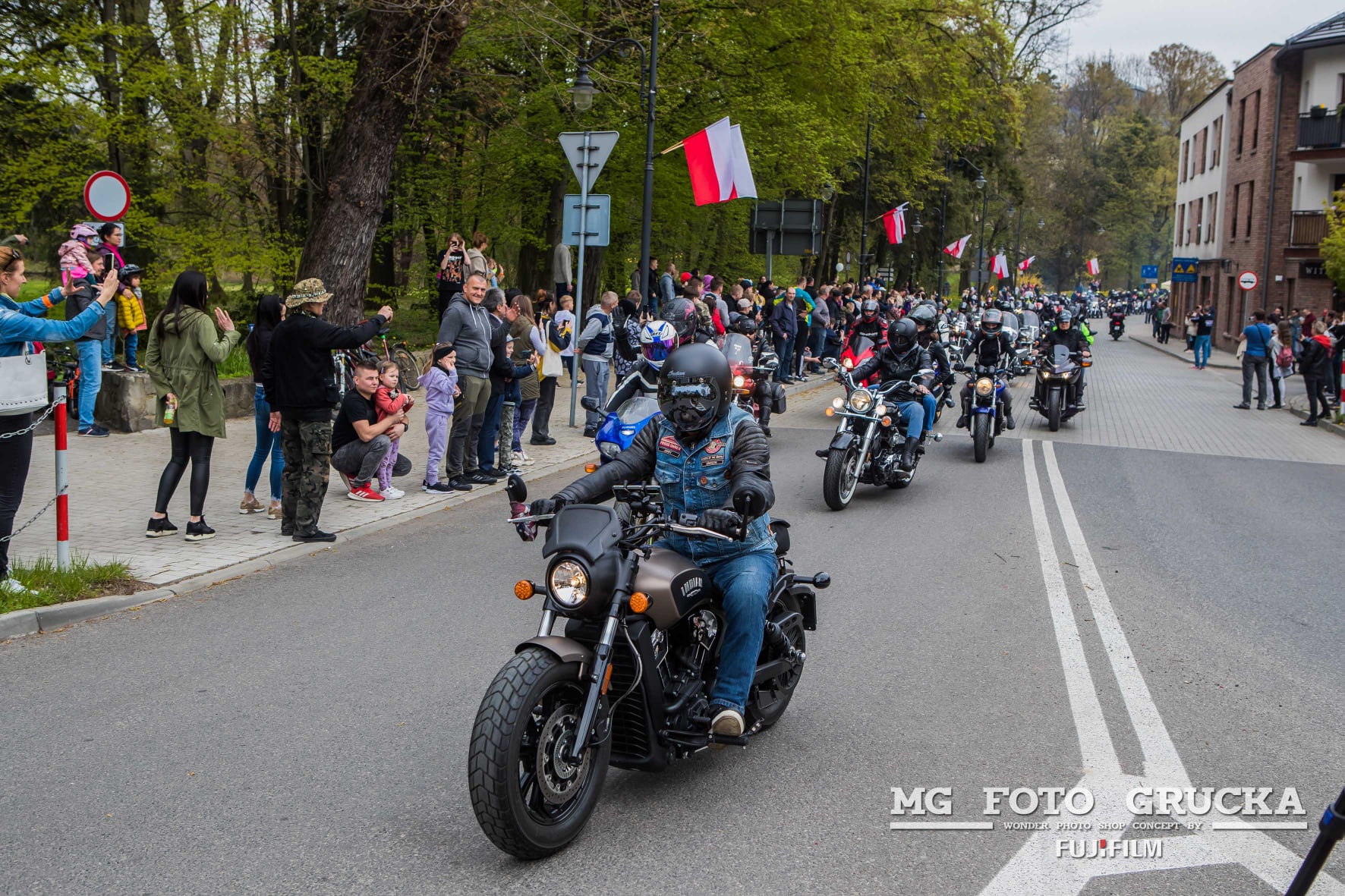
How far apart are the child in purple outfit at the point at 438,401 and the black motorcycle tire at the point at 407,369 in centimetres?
611

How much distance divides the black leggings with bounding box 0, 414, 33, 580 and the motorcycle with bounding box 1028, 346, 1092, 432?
1399cm

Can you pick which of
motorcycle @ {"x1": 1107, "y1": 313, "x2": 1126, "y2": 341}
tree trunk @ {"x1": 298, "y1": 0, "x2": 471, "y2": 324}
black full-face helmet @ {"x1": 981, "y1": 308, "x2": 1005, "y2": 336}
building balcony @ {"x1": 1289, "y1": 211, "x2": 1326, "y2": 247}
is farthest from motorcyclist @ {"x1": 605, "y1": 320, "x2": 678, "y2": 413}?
motorcycle @ {"x1": 1107, "y1": 313, "x2": 1126, "y2": 341}

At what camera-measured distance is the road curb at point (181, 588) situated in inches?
248

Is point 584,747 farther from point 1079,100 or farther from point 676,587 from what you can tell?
point 1079,100

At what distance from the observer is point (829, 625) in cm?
667

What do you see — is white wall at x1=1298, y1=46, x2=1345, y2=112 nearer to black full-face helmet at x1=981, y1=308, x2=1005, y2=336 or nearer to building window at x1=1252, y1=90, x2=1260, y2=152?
building window at x1=1252, y1=90, x2=1260, y2=152

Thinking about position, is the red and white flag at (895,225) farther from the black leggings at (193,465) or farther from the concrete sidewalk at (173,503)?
the black leggings at (193,465)

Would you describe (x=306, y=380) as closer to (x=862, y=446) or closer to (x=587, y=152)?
(x=862, y=446)

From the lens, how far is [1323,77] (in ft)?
132

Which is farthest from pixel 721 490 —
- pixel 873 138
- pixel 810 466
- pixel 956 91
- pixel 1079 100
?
pixel 1079 100

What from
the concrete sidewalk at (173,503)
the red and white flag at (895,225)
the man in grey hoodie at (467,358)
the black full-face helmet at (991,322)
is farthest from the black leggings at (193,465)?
the red and white flag at (895,225)

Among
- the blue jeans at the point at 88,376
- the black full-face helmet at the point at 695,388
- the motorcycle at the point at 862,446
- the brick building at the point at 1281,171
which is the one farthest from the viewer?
the brick building at the point at 1281,171

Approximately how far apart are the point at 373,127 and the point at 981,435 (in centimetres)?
816

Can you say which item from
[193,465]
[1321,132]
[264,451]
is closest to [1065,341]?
[264,451]
